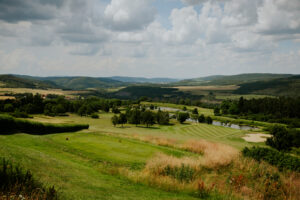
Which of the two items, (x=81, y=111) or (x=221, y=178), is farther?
(x=81, y=111)

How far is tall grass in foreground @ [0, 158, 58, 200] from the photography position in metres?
8.20

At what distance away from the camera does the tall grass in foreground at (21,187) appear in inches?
323

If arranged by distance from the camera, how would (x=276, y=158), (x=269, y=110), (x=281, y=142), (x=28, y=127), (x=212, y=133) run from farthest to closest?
(x=269, y=110)
(x=212, y=133)
(x=281, y=142)
(x=28, y=127)
(x=276, y=158)

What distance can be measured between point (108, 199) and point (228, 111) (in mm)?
172656

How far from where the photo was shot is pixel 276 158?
21.2m

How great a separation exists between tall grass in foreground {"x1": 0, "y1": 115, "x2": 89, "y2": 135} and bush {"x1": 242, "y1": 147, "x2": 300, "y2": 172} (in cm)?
3529

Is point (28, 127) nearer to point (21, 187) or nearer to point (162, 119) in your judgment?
point (21, 187)

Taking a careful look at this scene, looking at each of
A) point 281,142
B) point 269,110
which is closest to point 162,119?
point 281,142

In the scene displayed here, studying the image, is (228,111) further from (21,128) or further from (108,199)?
(108,199)

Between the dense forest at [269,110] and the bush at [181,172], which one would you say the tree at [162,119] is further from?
the bush at [181,172]

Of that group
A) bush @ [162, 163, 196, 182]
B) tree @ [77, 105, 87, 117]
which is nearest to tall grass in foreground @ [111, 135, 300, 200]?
bush @ [162, 163, 196, 182]

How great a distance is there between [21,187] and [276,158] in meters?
22.6

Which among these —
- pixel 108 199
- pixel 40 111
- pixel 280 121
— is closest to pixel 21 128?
pixel 108 199

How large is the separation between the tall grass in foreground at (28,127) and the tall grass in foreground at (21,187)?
27.3m
